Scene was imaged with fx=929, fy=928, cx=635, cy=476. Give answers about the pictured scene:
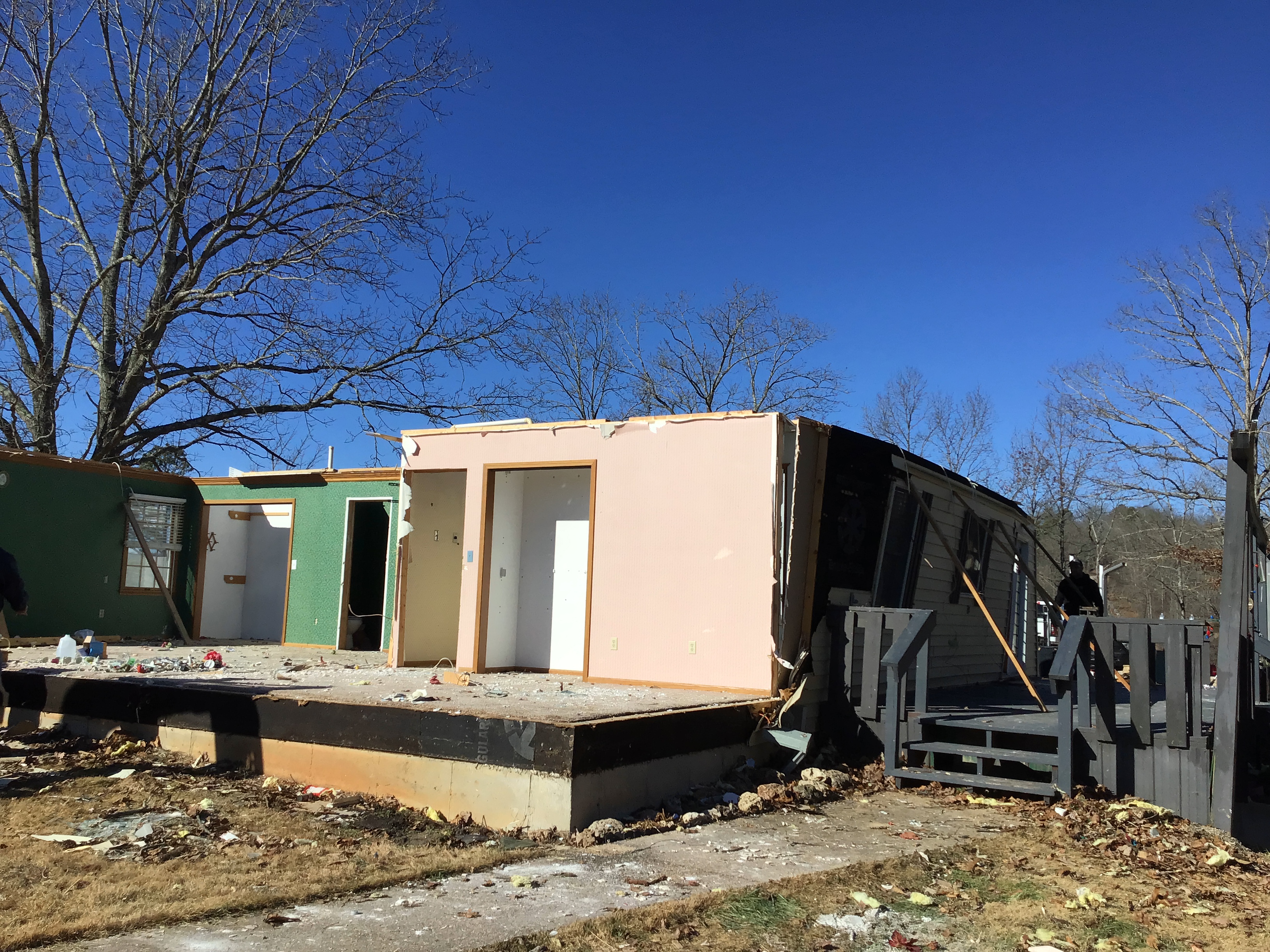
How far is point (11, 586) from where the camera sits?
6.88m

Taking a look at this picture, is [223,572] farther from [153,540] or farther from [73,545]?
[73,545]

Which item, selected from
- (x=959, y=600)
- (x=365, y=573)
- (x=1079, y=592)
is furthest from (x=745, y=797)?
(x=365, y=573)

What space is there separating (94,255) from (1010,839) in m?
17.8

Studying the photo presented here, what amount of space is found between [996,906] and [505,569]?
649 cm

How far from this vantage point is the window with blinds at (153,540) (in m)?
13.9

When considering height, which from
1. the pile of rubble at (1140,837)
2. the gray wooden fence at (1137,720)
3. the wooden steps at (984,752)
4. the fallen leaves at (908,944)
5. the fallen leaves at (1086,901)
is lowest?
the pile of rubble at (1140,837)

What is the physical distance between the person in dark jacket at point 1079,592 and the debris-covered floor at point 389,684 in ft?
16.5

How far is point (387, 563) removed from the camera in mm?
13148

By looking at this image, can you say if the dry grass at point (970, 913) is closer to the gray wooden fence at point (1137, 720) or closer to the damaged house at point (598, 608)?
the gray wooden fence at point (1137, 720)

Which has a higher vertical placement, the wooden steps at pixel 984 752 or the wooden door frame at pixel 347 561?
the wooden door frame at pixel 347 561

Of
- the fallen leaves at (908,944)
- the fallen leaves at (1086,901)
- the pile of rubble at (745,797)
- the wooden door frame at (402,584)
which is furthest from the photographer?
the wooden door frame at (402,584)

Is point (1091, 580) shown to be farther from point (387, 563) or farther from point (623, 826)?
point (387, 563)

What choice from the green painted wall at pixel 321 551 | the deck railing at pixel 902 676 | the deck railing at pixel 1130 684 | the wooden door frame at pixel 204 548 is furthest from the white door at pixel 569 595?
the wooden door frame at pixel 204 548

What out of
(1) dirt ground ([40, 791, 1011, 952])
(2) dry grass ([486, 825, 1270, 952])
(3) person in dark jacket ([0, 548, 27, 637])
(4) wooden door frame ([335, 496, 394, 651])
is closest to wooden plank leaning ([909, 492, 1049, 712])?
(1) dirt ground ([40, 791, 1011, 952])
